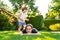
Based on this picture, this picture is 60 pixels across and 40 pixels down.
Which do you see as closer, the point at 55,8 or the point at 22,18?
the point at 22,18

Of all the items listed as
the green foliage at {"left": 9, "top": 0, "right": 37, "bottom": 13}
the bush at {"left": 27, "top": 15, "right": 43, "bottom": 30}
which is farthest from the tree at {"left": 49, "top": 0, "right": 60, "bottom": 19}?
the green foliage at {"left": 9, "top": 0, "right": 37, "bottom": 13}

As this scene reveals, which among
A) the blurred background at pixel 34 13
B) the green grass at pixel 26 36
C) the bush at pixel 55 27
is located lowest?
the green grass at pixel 26 36

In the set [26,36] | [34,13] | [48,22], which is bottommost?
[26,36]

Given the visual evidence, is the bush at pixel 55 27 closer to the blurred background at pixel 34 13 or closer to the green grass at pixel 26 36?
the blurred background at pixel 34 13

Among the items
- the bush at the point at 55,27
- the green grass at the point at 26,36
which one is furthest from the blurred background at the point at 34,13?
the green grass at the point at 26,36

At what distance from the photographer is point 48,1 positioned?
7.41 meters

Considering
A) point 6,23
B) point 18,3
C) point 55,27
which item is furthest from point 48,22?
point 6,23

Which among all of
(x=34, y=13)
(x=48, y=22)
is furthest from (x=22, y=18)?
(x=48, y=22)

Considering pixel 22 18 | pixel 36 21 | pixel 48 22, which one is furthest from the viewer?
pixel 36 21

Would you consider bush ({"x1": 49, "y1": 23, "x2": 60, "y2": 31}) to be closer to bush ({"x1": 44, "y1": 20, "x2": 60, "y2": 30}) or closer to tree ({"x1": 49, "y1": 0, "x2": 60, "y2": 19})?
bush ({"x1": 44, "y1": 20, "x2": 60, "y2": 30})

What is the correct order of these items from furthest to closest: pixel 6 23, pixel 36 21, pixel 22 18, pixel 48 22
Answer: pixel 36 21
pixel 48 22
pixel 6 23
pixel 22 18

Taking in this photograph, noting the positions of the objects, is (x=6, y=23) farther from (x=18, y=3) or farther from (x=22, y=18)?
(x=18, y=3)

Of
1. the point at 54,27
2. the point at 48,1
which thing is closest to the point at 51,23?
the point at 54,27

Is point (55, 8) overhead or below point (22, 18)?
overhead
